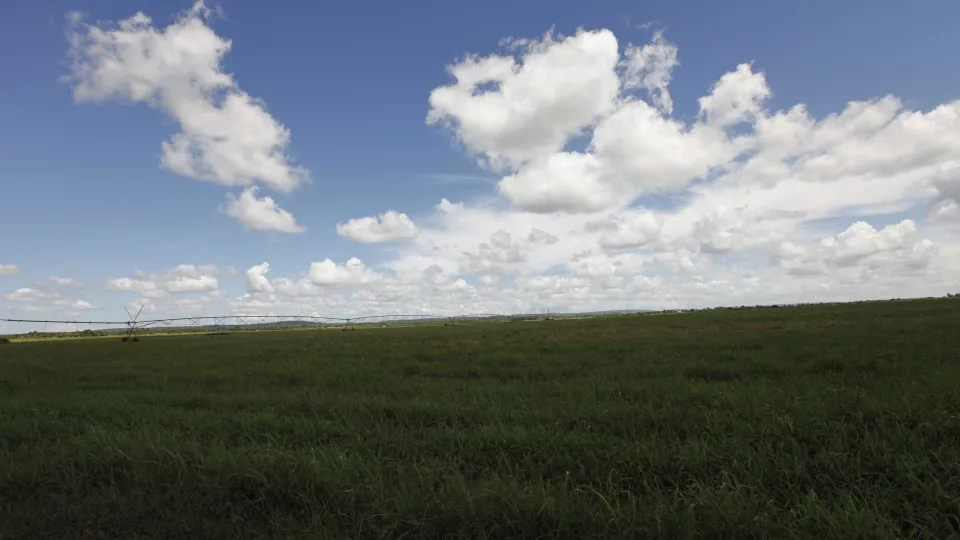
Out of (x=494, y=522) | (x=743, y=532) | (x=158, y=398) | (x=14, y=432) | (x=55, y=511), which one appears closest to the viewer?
(x=743, y=532)

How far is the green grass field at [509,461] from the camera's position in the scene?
422cm

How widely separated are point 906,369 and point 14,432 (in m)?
16.5

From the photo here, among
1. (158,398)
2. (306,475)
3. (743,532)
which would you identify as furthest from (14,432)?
(743,532)

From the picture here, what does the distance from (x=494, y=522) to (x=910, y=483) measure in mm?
4019

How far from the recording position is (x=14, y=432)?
7.93m

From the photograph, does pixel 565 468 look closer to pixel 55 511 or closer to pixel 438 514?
pixel 438 514

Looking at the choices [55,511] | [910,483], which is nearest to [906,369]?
[910,483]

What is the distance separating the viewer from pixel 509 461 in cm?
583

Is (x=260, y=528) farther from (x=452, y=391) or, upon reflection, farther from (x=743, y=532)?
(x=452, y=391)

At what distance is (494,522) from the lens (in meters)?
4.23

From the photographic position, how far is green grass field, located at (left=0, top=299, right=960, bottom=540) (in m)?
4.22

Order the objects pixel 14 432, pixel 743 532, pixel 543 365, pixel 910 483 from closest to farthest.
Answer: pixel 743 532 → pixel 910 483 → pixel 14 432 → pixel 543 365

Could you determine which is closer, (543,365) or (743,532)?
(743,532)

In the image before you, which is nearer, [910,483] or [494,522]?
[494,522]
